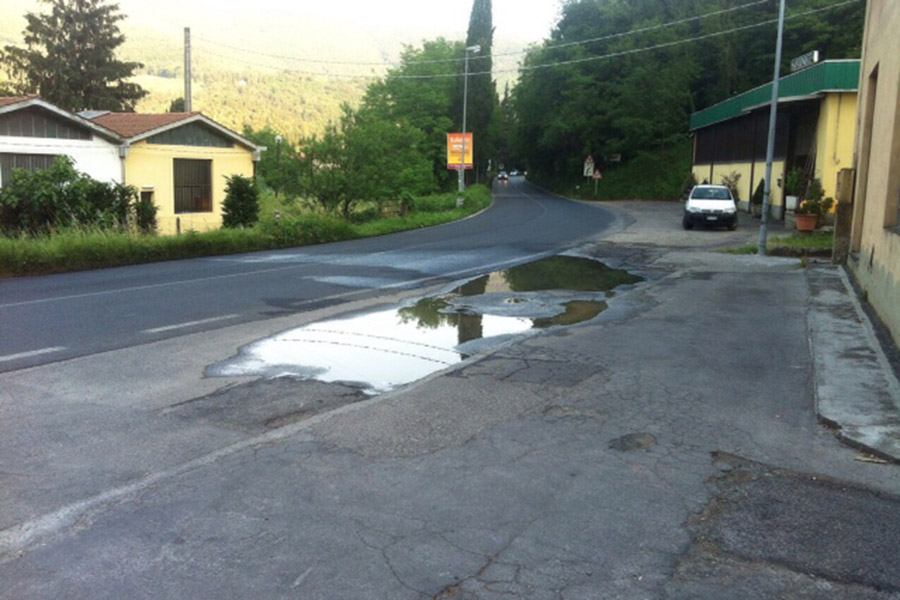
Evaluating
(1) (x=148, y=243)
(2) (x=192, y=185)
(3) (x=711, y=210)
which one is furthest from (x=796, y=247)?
(2) (x=192, y=185)

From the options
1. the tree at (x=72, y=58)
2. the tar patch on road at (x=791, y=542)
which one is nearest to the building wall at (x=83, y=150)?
the tar patch on road at (x=791, y=542)

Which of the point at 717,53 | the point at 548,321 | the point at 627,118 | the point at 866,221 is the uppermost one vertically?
the point at 717,53

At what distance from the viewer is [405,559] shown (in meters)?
3.94

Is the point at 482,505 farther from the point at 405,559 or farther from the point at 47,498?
the point at 47,498

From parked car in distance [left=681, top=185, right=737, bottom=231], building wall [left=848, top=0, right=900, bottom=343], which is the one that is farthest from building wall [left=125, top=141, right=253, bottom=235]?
building wall [left=848, top=0, right=900, bottom=343]

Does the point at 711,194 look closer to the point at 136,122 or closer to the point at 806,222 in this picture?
the point at 806,222

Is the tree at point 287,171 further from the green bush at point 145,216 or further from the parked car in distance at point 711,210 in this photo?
the parked car in distance at point 711,210

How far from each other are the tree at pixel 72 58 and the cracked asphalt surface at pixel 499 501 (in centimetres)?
5922

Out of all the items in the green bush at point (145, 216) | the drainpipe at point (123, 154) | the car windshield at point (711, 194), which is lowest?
the green bush at point (145, 216)

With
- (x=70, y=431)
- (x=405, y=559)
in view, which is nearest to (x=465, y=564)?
(x=405, y=559)

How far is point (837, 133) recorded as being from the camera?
2842cm

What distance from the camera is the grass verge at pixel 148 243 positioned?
660 inches

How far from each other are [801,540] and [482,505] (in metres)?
1.78

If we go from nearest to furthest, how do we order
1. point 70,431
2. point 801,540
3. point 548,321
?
1. point 801,540
2. point 70,431
3. point 548,321
